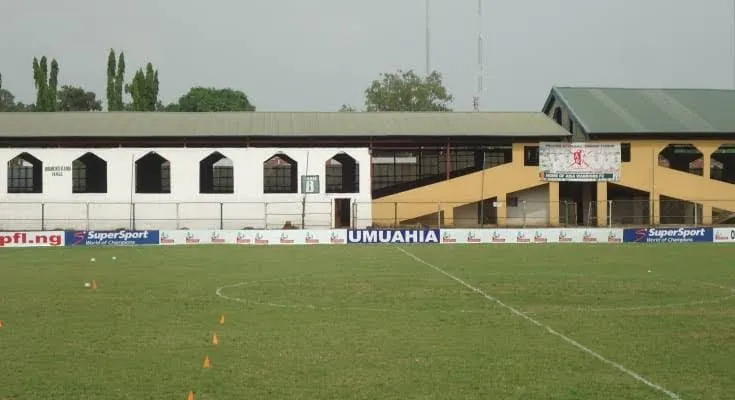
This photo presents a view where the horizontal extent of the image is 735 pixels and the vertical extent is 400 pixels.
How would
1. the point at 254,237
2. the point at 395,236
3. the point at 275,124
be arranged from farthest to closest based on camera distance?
1. the point at 275,124
2. the point at 395,236
3. the point at 254,237

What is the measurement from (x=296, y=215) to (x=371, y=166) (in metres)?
9.46

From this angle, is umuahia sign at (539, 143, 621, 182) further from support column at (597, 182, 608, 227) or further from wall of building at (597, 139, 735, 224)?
wall of building at (597, 139, 735, 224)

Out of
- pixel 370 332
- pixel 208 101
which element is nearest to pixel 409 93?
pixel 208 101

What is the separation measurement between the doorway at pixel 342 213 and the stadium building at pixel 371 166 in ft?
0.55

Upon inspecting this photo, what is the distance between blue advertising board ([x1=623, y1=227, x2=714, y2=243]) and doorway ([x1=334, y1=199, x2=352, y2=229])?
63.5 feet

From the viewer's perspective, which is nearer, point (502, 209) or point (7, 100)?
point (502, 209)

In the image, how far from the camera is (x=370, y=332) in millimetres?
18078

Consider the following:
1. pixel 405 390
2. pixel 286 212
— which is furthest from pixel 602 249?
pixel 405 390

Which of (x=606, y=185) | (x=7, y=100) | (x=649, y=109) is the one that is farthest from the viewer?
(x=7, y=100)

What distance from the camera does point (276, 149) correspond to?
6425cm

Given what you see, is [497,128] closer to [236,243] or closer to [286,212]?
[286,212]

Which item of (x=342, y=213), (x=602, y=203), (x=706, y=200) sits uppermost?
(x=706, y=200)

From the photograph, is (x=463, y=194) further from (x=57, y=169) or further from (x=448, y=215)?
(x=57, y=169)

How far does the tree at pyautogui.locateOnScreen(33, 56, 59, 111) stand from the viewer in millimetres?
91562
